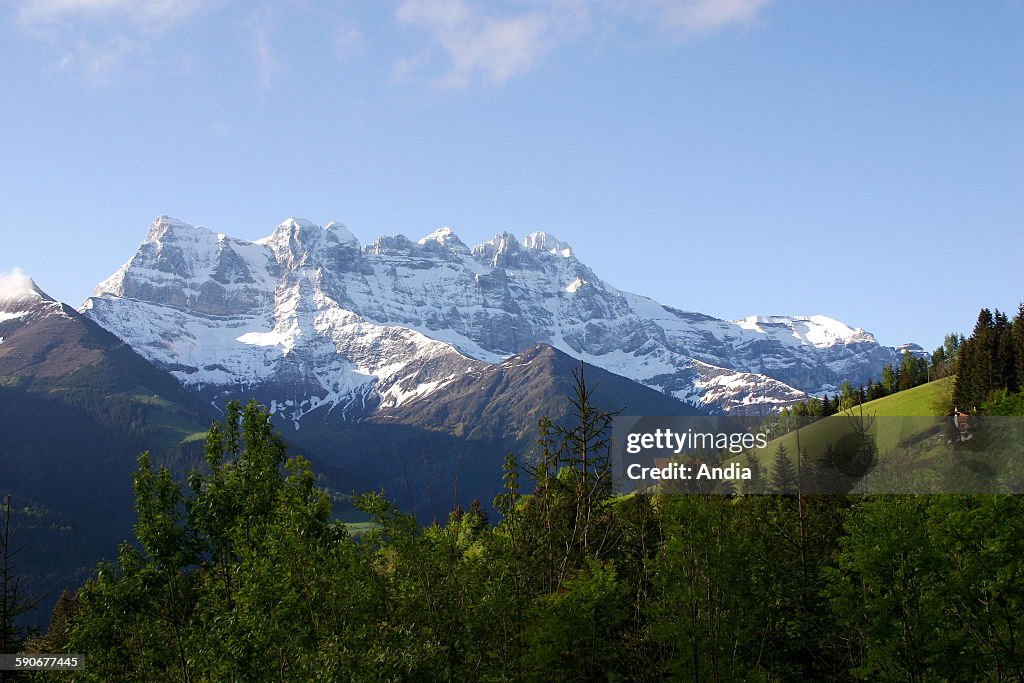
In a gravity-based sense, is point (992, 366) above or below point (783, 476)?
above

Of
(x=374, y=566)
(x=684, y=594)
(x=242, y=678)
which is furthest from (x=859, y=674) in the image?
(x=242, y=678)

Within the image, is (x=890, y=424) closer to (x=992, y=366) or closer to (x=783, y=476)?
(x=992, y=366)

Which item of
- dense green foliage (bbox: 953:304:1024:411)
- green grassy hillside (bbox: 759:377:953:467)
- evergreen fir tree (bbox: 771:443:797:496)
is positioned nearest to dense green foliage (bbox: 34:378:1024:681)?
evergreen fir tree (bbox: 771:443:797:496)

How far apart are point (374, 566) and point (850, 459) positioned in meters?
85.8

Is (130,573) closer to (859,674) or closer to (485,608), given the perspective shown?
(485,608)

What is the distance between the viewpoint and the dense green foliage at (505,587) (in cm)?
2736

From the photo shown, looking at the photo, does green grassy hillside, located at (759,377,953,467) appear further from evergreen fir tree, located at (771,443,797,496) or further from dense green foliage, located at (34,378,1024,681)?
dense green foliage, located at (34,378,1024,681)

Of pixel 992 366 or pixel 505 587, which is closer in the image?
pixel 505 587

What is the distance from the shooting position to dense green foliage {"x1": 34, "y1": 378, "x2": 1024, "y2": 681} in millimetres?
27359

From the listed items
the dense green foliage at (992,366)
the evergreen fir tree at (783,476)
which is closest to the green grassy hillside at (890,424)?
the dense green foliage at (992,366)

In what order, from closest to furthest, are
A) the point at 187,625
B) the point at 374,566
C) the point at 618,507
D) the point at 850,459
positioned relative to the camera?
the point at 374,566 < the point at 187,625 < the point at 618,507 < the point at 850,459

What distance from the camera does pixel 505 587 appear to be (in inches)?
1222

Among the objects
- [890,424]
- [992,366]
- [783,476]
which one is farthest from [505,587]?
[890,424]

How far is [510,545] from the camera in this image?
109ft
